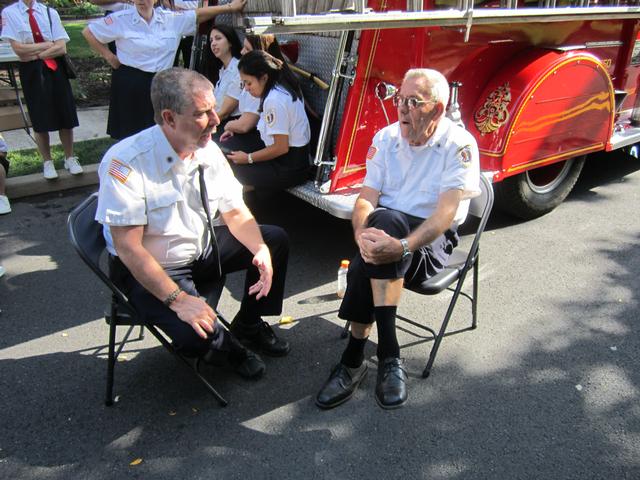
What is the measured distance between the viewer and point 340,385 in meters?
2.60

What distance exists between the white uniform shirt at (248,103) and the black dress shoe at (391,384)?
6.91ft

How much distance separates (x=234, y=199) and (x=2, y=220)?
9.29ft

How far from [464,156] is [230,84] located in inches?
86.6

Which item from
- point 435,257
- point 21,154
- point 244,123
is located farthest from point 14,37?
point 435,257

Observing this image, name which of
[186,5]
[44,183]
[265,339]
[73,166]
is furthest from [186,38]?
[265,339]

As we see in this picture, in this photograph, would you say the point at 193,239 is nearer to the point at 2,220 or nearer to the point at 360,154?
the point at 360,154

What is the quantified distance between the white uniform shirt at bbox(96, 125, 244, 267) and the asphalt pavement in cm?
74

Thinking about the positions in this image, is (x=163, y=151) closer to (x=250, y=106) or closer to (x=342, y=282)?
(x=342, y=282)

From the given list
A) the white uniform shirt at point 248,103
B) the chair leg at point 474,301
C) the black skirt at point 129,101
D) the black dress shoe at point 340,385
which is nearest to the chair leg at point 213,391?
the black dress shoe at point 340,385

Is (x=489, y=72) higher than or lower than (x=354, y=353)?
higher

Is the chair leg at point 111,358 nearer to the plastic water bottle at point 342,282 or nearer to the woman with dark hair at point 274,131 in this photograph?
the plastic water bottle at point 342,282

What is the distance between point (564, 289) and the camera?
347 cm

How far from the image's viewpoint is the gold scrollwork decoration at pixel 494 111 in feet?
11.7

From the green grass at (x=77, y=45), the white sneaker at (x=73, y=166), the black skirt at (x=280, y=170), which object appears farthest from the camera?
the green grass at (x=77, y=45)
